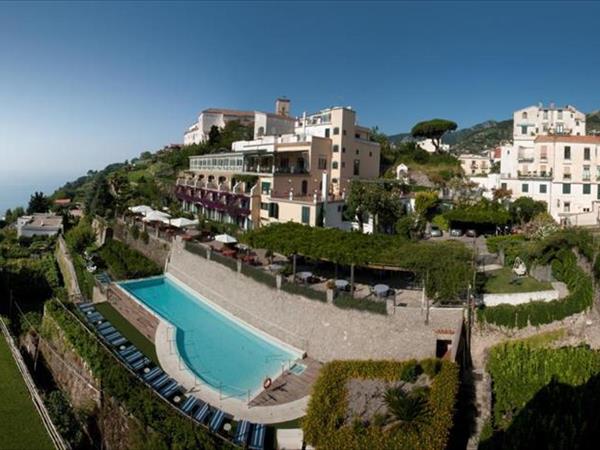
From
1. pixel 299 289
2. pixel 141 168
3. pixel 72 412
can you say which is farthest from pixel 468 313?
pixel 141 168

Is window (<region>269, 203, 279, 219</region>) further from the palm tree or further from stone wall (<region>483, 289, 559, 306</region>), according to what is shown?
the palm tree

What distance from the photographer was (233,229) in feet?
130

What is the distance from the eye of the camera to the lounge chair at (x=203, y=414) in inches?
627

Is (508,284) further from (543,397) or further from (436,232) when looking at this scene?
(436,232)

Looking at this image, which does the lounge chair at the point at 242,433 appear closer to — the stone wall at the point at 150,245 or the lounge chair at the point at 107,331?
the lounge chair at the point at 107,331

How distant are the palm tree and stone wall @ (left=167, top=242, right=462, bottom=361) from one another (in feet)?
17.8

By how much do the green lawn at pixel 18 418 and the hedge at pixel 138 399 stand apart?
254 centimetres

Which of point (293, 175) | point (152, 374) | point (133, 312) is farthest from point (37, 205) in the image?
point (152, 374)

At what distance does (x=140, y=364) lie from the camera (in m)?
20.2

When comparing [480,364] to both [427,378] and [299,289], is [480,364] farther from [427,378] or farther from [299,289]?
[299,289]

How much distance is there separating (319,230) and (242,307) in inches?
258

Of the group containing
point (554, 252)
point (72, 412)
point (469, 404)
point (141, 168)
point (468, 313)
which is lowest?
point (72, 412)

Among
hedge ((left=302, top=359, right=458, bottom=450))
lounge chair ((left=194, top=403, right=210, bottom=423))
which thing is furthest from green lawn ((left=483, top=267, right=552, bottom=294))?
lounge chair ((left=194, top=403, right=210, bottom=423))

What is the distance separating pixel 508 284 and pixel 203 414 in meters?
17.1
